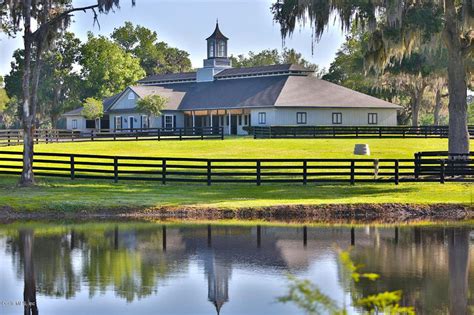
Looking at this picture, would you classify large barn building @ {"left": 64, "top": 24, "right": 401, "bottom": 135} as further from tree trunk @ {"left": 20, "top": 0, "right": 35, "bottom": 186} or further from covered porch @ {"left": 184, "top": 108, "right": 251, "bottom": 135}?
tree trunk @ {"left": 20, "top": 0, "right": 35, "bottom": 186}

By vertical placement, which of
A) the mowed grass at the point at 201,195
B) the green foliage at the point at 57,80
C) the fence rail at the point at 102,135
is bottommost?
the mowed grass at the point at 201,195

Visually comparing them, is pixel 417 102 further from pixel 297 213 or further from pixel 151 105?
pixel 297 213

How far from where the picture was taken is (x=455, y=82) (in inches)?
1563

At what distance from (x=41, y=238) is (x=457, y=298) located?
12.0 m

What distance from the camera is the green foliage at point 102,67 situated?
103750 millimetres

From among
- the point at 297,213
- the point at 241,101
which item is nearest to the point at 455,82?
the point at 297,213

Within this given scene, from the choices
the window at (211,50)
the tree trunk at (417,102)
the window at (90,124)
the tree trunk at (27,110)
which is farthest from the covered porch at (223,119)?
the tree trunk at (27,110)

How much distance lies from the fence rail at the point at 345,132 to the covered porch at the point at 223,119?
404 inches

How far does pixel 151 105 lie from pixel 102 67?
24198mm

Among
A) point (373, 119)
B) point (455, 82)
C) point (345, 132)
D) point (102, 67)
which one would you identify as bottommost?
point (345, 132)

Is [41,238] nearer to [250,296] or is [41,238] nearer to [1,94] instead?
[250,296]

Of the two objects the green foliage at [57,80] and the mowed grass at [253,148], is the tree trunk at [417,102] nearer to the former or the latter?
the mowed grass at [253,148]

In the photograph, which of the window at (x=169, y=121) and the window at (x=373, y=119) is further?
the window at (x=169, y=121)

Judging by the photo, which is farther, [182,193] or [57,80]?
[57,80]
